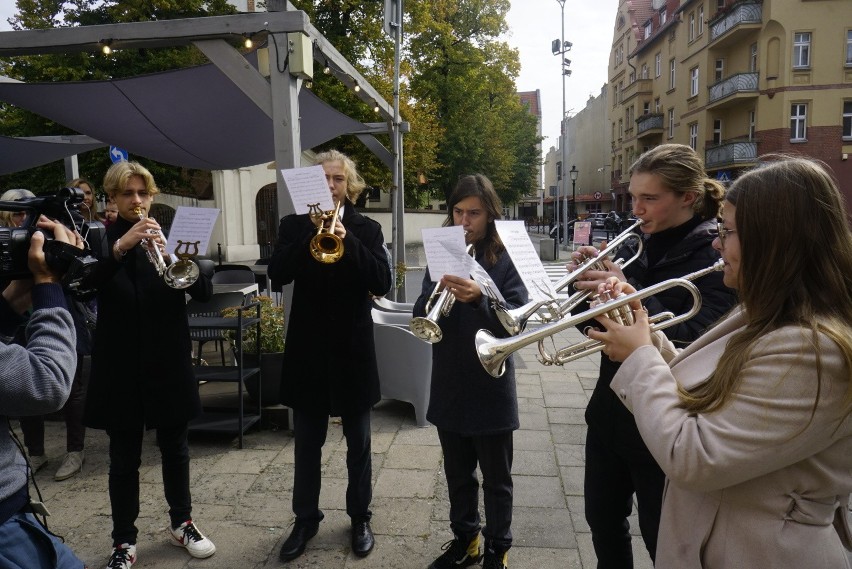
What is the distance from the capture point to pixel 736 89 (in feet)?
86.0

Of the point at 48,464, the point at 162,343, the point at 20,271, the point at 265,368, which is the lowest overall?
the point at 48,464

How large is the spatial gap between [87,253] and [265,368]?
3192mm

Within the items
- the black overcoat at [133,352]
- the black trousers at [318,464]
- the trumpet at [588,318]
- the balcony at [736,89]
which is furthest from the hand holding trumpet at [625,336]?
the balcony at [736,89]

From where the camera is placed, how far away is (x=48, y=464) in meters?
4.15

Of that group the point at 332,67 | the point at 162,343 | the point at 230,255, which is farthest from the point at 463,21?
the point at 162,343

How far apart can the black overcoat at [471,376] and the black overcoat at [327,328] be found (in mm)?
451

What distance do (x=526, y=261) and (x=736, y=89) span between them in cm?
2913

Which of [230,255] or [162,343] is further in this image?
[230,255]

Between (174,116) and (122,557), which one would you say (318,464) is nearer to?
(122,557)

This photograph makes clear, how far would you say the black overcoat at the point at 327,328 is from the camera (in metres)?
2.93

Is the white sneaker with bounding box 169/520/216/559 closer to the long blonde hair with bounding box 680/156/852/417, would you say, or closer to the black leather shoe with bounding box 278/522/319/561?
the black leather shoe with bounding box 278/522/319/561

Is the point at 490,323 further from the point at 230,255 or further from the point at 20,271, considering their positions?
the point at 230,255

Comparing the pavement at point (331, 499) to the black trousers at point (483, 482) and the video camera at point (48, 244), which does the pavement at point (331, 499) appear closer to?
the black trousers at point (483, 482)

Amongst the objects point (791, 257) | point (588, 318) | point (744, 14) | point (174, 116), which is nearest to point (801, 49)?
point (744, 14)
